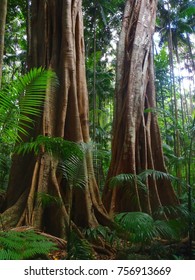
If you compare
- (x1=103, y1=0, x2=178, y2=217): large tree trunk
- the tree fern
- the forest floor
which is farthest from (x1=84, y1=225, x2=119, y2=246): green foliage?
the tree fern

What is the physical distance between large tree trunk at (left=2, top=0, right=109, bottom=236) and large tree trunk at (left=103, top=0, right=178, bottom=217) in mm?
977

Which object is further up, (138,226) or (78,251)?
(138,226)

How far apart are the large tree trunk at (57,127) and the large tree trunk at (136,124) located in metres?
0.98

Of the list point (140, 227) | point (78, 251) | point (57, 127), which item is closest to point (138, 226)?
point (140, 227)

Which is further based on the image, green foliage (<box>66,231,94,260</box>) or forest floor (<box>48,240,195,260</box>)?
forest floor (<box>48,240,195,260</box>)

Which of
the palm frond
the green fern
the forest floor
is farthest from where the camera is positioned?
the green fern

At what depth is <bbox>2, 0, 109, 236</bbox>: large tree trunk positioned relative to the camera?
3.80 metres

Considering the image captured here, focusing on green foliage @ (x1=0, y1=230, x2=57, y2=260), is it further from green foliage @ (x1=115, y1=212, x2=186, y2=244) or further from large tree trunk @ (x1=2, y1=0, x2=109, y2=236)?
large tree trunk @ (x1=2, y1=0, x2=109, y2=236)

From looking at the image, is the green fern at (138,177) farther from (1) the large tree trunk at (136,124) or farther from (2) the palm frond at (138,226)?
(2) the palm frond at (138,226)

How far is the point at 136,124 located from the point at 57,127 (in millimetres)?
1956

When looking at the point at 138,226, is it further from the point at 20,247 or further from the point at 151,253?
the point at 20,247

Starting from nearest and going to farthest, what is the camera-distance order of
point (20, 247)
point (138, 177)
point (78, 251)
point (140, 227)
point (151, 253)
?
point (20, 247), point (78, 251), point (140, 227), point (151, 253), point (138, 177)

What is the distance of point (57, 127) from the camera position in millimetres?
4520

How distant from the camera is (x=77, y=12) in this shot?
5.67 meters
